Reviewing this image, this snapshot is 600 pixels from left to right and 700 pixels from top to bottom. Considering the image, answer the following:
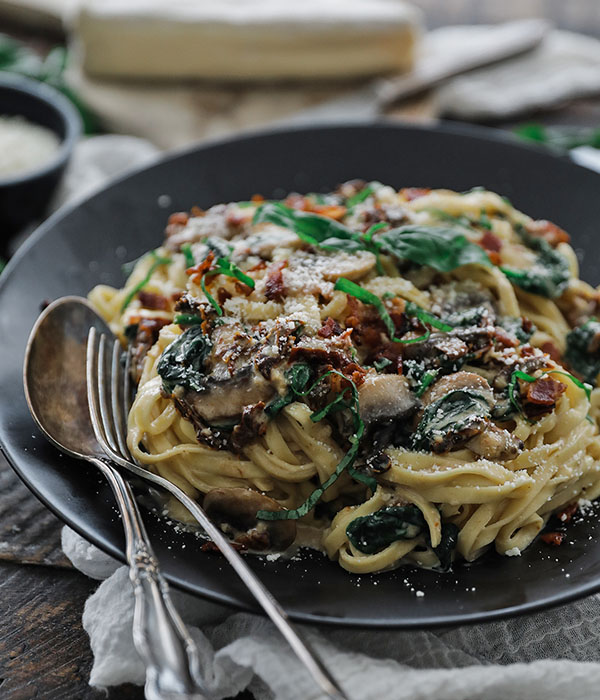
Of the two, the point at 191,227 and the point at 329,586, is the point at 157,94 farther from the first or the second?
the point at 329,586

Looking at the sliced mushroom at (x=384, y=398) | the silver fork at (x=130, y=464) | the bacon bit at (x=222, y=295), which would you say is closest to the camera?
the silver fork at (x=130, y=464)

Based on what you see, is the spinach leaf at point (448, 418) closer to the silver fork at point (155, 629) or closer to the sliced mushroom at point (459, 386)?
the sliced mushroom at point (459, 386)

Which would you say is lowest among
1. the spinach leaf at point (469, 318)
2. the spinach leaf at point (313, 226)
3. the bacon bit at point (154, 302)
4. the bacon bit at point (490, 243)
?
the spinach leaf at point (469, 318)

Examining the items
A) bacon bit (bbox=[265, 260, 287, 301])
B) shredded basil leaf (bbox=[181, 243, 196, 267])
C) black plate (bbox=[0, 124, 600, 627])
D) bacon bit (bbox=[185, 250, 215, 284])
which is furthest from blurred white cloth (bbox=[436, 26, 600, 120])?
bacon bit (bbox=[185, 250, 215, 284])

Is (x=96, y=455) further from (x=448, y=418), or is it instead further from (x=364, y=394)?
(x=448, y=418)

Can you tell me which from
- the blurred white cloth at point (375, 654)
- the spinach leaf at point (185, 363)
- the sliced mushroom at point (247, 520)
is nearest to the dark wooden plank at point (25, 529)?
the blurred white cloth at point (375, 654)

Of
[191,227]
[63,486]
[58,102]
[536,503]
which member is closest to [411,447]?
[536,503]
